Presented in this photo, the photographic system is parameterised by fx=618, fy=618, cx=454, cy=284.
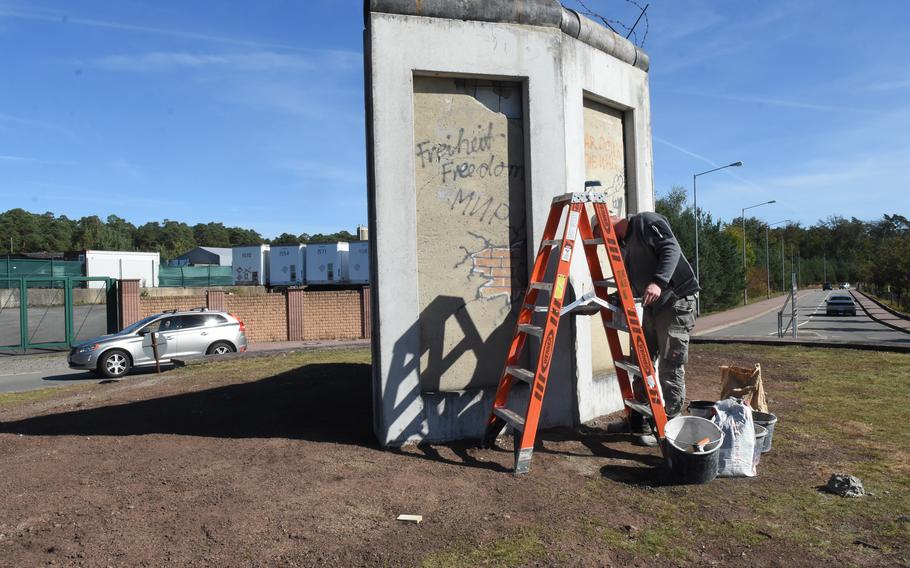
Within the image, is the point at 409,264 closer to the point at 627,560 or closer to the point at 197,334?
the point at 627,560

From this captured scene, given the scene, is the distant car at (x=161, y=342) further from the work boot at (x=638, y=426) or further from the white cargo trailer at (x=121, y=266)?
the white cargo trailer at (x=121, y=266)

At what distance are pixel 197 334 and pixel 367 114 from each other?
1277 centimetres

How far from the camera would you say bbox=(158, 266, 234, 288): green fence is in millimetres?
38188

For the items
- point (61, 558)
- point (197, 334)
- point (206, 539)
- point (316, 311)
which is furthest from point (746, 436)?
point (316, 311)

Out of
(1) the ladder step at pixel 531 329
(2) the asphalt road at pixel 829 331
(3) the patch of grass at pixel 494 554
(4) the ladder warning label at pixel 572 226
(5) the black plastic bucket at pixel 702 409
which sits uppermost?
(4) the ladder warning label at pixel 572 226

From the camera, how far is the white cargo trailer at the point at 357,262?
A: 41.9 metres

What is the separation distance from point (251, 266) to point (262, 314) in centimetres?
2360

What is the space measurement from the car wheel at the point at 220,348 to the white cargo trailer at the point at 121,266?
27.8 metres

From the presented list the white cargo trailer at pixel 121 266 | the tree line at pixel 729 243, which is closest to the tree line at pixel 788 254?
the tree line at pixel 729 243

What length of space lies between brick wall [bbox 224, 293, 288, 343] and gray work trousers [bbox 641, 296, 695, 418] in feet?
66.5

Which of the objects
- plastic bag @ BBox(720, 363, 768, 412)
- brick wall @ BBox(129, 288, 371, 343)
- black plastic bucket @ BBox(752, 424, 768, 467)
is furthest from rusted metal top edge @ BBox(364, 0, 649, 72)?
brick wall @ BBox(129, 288, 371, 343)

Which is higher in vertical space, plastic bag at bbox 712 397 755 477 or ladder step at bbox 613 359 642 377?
ladder step at bbox 613 359 642 377

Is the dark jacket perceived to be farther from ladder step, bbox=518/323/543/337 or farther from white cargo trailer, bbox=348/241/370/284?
white cargo trailer, bbox=348/241/370/284

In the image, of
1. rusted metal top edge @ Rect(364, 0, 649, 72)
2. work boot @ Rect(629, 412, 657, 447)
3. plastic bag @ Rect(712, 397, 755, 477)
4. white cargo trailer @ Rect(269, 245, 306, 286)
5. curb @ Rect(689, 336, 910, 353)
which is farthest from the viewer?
white cargo trailer @ Rect(269, 245, 306, 286)
